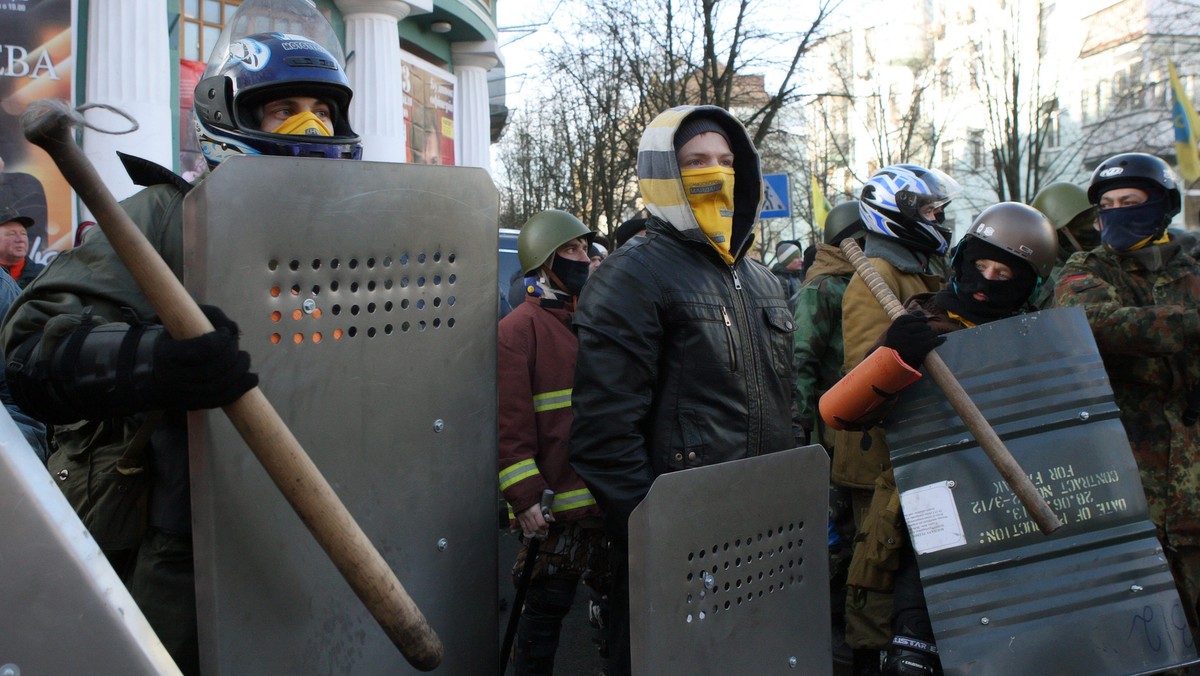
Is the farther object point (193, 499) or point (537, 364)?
point (537, 364)

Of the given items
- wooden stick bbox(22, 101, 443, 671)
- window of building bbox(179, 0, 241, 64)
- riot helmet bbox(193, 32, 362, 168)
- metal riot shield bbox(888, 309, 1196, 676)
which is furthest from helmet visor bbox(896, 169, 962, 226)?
window of building bbox(179, 0, 241, 64)

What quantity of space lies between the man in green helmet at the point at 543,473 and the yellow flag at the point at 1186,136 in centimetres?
503

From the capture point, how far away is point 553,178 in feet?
94.9

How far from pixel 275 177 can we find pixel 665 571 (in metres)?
1.06

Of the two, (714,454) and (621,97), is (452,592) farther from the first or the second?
(621,97)

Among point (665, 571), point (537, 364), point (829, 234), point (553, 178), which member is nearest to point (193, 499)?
point (665, 571)

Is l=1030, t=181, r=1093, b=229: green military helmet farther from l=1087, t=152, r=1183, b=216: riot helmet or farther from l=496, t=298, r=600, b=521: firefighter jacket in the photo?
l=496, t=298, r=600, b=521: firefighter jacket

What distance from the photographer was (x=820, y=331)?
15.5 ft

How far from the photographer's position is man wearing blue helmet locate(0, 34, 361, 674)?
1588mm

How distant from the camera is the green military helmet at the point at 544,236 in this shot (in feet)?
14.0

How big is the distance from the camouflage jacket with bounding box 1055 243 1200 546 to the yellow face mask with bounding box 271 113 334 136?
2.66 meters

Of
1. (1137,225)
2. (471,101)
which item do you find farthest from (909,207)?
(471,101)

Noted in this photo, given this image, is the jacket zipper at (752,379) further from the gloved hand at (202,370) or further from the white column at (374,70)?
the white column at (374,70)

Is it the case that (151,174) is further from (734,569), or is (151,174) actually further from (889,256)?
(889,256)
